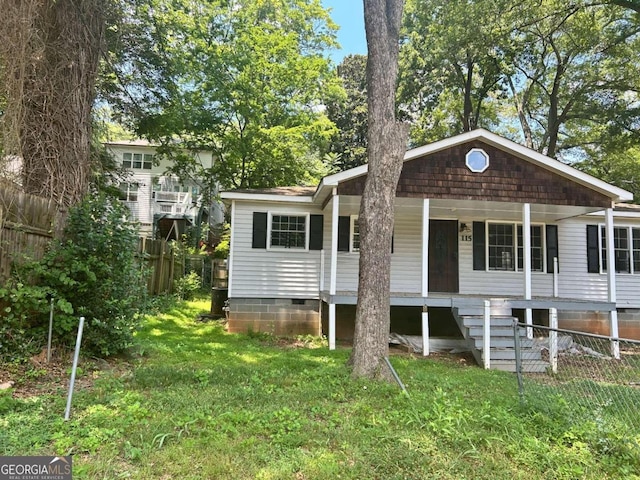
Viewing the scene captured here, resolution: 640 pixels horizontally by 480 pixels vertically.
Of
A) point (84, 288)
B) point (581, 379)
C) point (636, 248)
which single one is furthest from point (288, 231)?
point (636, 248)

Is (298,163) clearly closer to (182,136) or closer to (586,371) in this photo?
(182,136)

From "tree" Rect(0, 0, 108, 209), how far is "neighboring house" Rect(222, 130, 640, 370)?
13.4 feet

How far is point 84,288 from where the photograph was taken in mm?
5109

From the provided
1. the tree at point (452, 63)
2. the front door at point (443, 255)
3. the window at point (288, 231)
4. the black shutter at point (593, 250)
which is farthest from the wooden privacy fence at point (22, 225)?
the tree at point (452, 63)

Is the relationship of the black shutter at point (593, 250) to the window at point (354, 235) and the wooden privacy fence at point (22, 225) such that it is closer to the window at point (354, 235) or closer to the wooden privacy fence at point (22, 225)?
the window at point (354, 235)

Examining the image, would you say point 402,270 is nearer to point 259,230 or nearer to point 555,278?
point 259,230

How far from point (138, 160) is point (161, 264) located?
40.3 feet

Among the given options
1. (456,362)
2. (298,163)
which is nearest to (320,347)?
(456,362)

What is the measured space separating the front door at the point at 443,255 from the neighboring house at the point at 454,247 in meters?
0.03

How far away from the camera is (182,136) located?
1666cm

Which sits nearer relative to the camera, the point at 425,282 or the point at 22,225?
the point at 22,225

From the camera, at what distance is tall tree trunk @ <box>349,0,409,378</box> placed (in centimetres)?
515

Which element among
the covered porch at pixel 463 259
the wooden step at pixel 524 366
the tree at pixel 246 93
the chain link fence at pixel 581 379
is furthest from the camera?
the tree at pixel 246 93

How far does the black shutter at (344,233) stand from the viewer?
10.2 m
